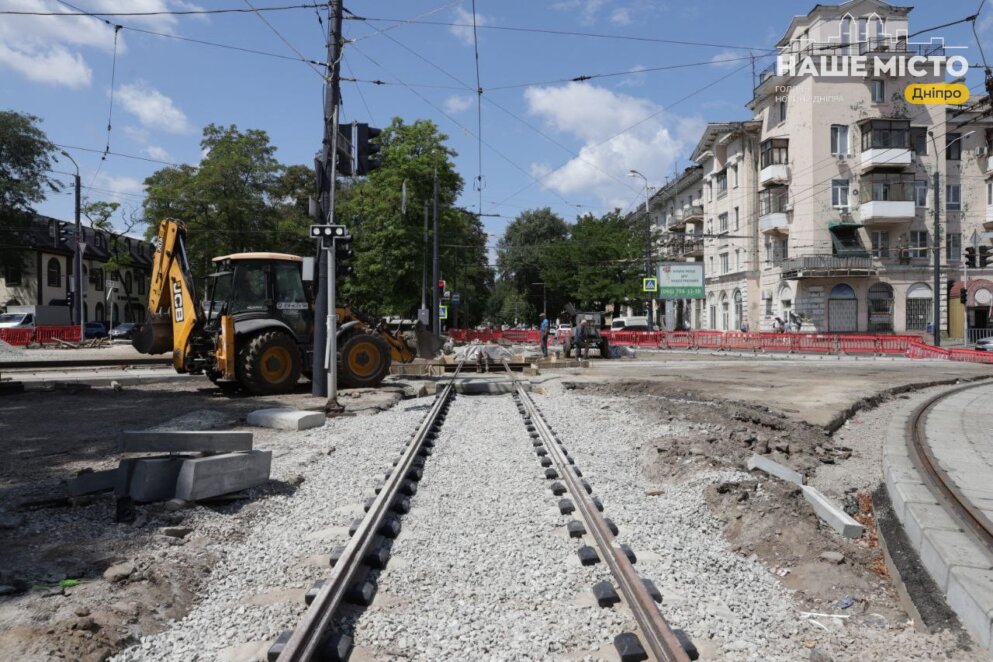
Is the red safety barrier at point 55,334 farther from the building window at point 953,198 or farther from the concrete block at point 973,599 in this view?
the building window at point 953,198

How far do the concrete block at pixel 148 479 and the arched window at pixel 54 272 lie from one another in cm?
6604

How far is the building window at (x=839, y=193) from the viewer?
152 ft

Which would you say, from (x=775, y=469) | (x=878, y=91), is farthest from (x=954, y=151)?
(x=775, y=469)

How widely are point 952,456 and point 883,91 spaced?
44419 mm

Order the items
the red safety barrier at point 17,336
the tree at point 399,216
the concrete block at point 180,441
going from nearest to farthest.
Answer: the concrete block at point 180,441 → the red safety barrier at point 17,336 → the tree at point 399,216

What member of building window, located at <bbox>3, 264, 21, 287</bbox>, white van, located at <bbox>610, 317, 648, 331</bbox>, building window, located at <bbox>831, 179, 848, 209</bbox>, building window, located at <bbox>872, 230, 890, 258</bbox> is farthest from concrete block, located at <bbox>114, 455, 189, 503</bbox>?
building window, located at <bbox>3, 264, 21, 287</bbox>

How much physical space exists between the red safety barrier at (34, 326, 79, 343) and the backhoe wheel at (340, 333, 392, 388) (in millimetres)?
33285

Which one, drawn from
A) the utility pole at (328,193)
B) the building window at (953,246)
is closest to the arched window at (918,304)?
the building window at (953,246)

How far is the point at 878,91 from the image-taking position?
45906 mm

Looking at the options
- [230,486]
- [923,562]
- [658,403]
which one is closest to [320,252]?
[658,403]

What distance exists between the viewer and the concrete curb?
12.6 feet

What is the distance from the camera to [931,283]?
45406 mm

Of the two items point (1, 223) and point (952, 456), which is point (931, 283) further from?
point (1, 223)

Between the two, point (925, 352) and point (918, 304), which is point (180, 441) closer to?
point (925, 352)
